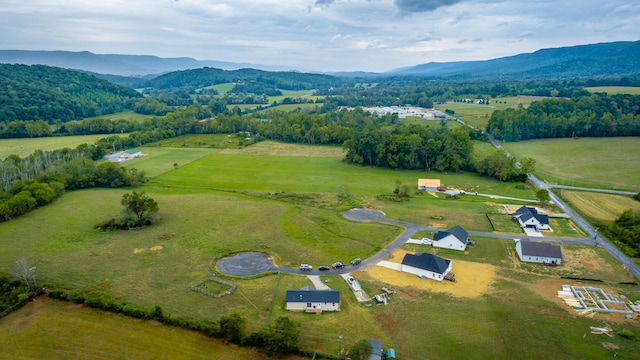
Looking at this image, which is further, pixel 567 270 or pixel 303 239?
pixel 303 239

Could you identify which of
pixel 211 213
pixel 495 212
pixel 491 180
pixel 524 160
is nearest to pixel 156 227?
pixel 211 213

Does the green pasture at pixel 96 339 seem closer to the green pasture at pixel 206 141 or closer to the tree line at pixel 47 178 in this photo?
the tree line at pixel 47 178

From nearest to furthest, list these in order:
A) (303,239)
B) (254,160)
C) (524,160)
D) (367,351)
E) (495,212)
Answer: (367,351) → (303,239) → (495,212) → (524,160) → (254,160)

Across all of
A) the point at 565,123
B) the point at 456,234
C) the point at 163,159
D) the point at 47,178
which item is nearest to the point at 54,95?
the point at 163,159

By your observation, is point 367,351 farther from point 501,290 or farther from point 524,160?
point 524,160

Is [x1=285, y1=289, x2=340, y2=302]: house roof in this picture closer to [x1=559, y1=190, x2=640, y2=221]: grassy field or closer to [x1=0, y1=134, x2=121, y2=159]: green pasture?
[x1=559, y1=190, x2=640, y2=221]: grassy field
